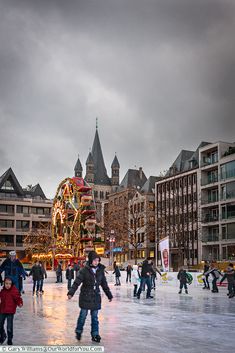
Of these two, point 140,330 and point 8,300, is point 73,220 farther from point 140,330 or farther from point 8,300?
point 8,300

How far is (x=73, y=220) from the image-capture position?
45.8 m

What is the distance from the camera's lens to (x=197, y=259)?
73.2 m

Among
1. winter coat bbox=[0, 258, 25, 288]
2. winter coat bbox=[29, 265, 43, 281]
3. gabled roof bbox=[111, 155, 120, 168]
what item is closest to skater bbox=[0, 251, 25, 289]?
winter coat bbox=[0, 258, 25, 288]

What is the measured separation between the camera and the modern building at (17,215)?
305 ft

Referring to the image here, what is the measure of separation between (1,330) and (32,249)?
56.8 meters

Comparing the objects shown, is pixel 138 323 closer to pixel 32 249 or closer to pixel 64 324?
pixel 64 324

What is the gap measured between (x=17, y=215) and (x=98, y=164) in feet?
264

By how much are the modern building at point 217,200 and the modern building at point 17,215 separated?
3352cm

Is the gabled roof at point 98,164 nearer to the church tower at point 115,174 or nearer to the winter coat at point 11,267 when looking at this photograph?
the church tower at point 115,174

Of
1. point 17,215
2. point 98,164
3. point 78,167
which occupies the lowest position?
point 17,215

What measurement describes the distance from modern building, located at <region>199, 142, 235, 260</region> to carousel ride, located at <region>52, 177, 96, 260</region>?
26.3m

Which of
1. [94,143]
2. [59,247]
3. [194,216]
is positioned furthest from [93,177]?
[59,247]

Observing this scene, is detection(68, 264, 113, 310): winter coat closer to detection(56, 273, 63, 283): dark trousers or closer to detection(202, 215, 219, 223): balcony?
detection(56, 273, 63, 283): dark trousers

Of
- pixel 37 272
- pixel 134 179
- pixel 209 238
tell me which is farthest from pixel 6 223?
pixel 37 272
